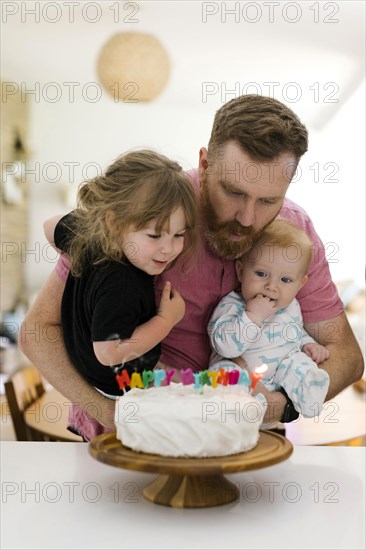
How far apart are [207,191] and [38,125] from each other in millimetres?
844

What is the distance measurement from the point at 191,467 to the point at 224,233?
1.81 ft

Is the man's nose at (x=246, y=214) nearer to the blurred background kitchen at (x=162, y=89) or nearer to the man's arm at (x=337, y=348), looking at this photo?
the man's arm at (x=337, y=348)

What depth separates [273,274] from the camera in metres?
1.53

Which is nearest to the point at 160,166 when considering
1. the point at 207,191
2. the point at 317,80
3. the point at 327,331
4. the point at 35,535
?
the point at 207,191

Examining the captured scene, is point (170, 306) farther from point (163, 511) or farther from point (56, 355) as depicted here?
point (163, 511)

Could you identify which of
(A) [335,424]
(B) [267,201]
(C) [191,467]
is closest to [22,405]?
(A) [335,424]

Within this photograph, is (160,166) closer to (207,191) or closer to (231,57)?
(207,191)

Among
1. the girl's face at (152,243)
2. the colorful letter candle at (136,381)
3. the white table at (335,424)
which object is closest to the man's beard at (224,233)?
the girl's face at (152,243)

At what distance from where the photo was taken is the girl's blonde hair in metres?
1.39

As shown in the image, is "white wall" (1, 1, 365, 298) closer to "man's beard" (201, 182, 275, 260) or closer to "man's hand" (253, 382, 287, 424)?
"man's beard" (201, 182, 275, 260)

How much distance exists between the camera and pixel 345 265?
85.5 inches

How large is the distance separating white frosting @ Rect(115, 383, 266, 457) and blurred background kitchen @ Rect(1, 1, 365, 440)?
85 cm

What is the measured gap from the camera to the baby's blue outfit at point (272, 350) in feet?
5.02

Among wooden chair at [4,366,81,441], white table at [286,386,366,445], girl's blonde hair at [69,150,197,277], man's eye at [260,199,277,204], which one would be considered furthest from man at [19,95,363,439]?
wooden chair at [4,366,81,441]
